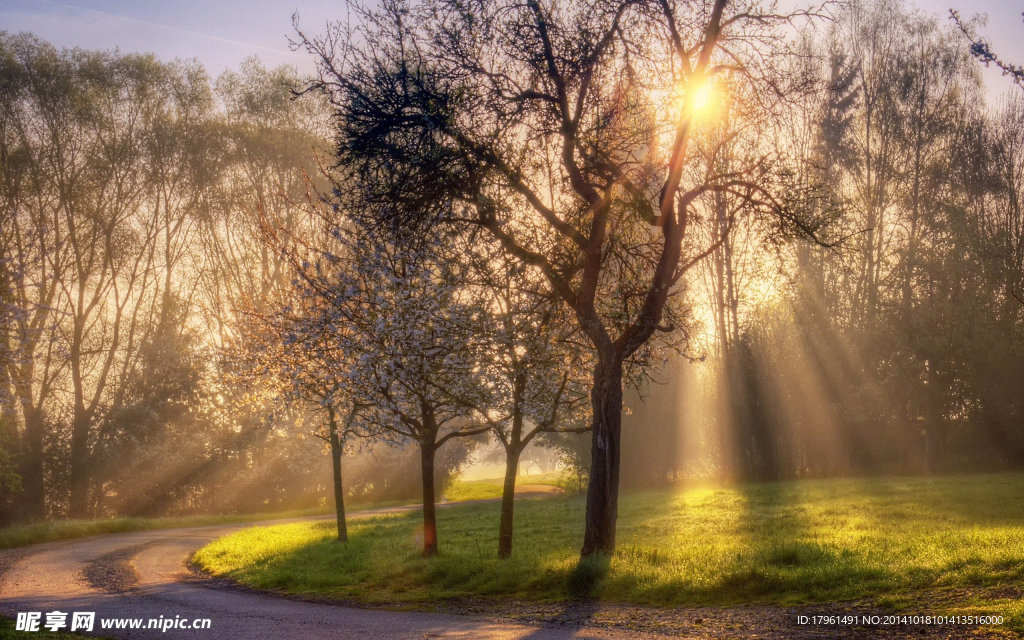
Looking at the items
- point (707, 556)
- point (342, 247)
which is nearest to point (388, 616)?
point (707, 556)

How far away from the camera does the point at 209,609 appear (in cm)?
1177

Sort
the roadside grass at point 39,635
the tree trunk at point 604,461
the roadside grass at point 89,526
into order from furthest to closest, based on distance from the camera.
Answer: the roadside grass at point 89,526, the tree trunk at point 604,461, the roadside grass at point 39,635

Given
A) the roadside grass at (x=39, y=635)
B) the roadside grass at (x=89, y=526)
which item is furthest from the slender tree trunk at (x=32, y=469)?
the roadside grass at (x=39, y=635)

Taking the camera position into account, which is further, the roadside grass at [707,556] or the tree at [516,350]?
the tree at [516,350]

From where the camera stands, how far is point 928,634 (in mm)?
7508

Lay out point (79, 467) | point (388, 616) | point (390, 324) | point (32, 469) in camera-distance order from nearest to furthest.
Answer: point (388, 616) → point (390, 324) → point (32, 469) → point (79, 467)

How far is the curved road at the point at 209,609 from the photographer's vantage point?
903cm

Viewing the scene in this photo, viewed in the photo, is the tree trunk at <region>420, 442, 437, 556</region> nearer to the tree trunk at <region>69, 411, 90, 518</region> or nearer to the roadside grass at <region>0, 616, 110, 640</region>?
the roadside grass at <region>0, 616, 110, 640</region>

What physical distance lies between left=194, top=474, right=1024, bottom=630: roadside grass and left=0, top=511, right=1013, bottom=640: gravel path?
0.64m

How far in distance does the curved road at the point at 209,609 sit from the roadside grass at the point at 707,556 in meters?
1.37

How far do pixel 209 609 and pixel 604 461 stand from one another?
6.67m

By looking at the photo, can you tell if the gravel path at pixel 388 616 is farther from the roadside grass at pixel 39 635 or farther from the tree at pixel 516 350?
the tree at pixel 516 350

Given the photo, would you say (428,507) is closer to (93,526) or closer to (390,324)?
(390,324)

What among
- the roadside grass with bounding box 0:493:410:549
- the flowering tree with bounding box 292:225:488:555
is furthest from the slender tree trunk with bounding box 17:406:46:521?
the flowering tree with bounding box 292:225:488:555
